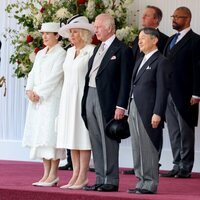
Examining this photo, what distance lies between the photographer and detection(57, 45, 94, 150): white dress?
7.87 metres

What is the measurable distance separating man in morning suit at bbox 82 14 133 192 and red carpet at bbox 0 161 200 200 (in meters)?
0.27

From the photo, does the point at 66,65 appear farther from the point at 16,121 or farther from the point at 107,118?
Answer: the point at 16,121

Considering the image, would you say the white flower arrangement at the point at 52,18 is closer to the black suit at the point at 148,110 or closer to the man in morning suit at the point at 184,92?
the man in morning suit at the point at 184,92

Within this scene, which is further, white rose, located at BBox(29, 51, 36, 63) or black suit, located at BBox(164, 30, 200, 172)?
white rose, located at BBox(29, 51, 36, 63)

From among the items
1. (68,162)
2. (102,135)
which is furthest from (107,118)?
(68,162)

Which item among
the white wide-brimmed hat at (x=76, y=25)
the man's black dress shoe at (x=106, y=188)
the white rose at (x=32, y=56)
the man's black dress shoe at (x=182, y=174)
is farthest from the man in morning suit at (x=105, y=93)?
the white rose at (x=32, y=56)

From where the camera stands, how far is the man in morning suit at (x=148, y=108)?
735 cm

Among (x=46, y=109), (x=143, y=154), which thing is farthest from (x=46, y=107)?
(x=143, y=154)

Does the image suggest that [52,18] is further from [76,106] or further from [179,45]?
[76,106]

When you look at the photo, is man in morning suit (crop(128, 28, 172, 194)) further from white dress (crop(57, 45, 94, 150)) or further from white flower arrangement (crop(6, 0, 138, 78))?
white flower arrangement (crop(6, 0, 138, 78))

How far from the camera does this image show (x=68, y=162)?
1037cm

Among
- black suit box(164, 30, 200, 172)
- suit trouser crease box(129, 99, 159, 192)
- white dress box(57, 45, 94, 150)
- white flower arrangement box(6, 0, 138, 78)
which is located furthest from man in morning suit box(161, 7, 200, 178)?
suit trouser crease box(129, 99, 159, 192)

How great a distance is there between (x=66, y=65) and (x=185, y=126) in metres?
2.01

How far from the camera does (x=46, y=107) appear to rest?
26.8 ft
